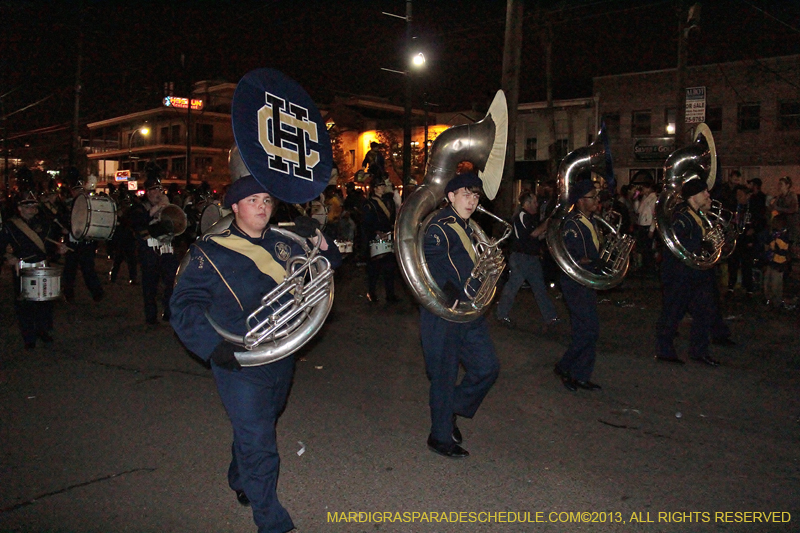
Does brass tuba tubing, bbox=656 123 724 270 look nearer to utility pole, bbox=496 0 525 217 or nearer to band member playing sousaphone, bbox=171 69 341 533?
band member playing sousaphone, bbox=171 69 341 533

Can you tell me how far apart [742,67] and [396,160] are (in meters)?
20.0

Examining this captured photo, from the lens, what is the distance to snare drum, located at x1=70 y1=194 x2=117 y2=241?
9734mm

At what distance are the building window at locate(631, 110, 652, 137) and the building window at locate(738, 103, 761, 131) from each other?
4166mm

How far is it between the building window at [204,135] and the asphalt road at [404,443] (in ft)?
162

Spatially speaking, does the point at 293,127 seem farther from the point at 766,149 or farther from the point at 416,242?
the point at 766,149

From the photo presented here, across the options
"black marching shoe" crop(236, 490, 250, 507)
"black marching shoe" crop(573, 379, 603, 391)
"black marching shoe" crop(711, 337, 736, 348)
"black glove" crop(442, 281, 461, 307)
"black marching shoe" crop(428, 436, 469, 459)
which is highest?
"black glove" crop(442, 281, 461, 307)

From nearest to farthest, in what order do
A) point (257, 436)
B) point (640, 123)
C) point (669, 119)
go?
point (257, 436) → point (669, 119) → point (640, 123)

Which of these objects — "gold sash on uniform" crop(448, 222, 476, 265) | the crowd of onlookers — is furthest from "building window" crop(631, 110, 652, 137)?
"gold sash on uniform" crop(448, 222, 476, 265)

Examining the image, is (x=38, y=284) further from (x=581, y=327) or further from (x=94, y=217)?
(x=581, y=327)

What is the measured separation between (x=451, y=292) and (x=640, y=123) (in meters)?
31.6

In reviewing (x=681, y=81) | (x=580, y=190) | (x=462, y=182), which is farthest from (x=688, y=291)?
(x=681, y=81)

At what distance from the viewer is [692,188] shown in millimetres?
7066

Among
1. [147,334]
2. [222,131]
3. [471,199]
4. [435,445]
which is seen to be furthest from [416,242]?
[222,131]

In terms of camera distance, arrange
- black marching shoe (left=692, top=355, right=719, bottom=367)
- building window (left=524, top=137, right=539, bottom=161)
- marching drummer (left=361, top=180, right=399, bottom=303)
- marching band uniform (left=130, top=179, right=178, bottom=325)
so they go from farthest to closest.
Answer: building window (left=524, top=137, right=539, bottom=161) → marching drummer (left=361, top=180, right=399, bottom=303) → marching band uniform (left=130, top=179, right=178, bottom=325) → black marching shoe (left=692, top=355, right=719, bottom=367)
